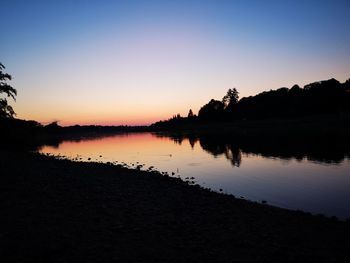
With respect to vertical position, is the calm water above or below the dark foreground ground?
below

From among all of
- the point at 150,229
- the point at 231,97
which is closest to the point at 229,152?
the point at 150,229

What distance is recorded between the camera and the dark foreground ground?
9.62 meters

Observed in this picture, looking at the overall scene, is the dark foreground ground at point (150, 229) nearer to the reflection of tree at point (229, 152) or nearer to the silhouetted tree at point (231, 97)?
the reflection of tree at point (229, 152)

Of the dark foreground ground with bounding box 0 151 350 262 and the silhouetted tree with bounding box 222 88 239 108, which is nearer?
the dark foreground ground with bounding box 0 151 350 262

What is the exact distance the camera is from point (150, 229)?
1192cm

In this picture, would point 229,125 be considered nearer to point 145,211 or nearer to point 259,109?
point 259,109

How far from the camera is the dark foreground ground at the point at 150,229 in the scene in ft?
31.6

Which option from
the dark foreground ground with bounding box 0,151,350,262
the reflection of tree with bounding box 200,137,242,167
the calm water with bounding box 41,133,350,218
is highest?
the dark foreground ground with bounding box 0,151,350,262

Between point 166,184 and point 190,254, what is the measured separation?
42.6ft

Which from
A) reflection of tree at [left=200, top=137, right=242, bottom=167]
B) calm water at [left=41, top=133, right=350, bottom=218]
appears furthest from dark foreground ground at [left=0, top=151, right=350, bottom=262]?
reflection of tree at [left=200, top=137, right=242, bottom=167]

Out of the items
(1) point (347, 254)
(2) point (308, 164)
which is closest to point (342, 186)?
(2) point (308, 164)

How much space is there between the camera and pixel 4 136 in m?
45.2

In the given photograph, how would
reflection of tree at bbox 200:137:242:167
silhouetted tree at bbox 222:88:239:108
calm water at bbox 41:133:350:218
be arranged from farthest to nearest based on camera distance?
silhouetted tree at bbox 222:88:239:108 < reflection of tree at bbox 200:137:242:167 < calm water at bbox 41:133:350:218

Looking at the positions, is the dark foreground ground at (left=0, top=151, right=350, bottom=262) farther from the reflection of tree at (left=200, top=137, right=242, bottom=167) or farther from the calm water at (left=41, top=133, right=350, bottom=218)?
the reflection of tree at (left=200, top=137, right=242, bottom=167)
